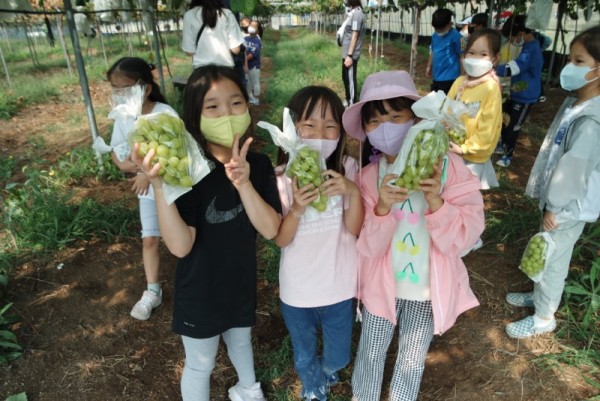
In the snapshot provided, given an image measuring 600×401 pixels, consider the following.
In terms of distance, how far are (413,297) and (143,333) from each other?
197cm

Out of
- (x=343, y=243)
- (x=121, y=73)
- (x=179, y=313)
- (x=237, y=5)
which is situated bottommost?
(x=179, y=313)

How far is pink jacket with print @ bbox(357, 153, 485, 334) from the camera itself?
1649 mm

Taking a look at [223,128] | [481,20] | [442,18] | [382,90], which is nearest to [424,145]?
[382,90]

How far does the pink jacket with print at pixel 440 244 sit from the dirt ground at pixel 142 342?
88 cm

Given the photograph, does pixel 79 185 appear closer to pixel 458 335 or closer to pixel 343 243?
pixel 343 243

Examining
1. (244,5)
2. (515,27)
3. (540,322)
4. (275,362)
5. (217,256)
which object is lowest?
(275,362)

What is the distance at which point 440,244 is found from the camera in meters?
1.67

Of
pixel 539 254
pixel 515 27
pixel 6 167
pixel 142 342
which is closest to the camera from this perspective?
pixel 539 254

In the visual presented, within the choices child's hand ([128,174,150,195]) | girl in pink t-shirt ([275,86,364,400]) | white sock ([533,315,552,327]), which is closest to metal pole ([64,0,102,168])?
child's hand ([128,174,150,195])

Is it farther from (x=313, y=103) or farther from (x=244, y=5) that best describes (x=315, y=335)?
(x=244, y=5)

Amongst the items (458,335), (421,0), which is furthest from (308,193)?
(421,0)

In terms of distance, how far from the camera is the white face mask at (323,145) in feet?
5.76

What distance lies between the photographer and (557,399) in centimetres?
225

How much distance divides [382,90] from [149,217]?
5.63 feet
